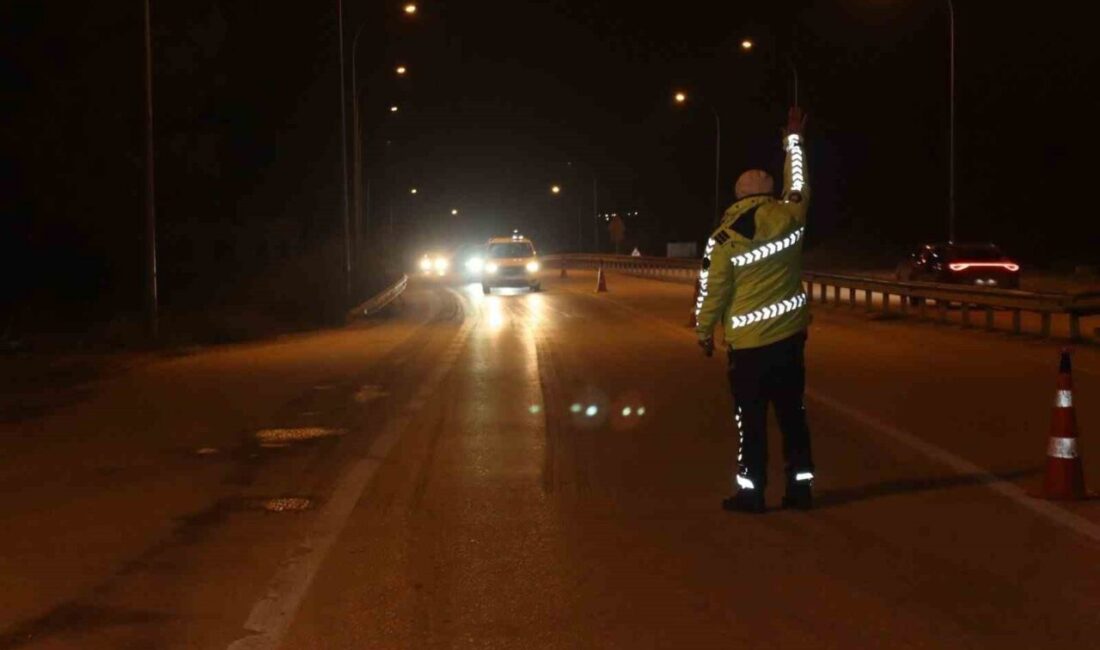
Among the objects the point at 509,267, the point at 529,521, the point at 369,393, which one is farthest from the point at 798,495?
the point at 509,267

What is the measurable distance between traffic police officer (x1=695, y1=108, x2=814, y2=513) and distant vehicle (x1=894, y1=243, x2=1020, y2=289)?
25143 millimetres

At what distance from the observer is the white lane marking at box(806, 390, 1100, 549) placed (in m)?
9.12

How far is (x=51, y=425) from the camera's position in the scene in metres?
14.8

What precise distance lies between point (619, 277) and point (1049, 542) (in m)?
56.8

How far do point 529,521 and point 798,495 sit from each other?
1689 mm

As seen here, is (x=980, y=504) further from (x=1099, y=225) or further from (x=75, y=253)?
(x=1099, y=225)

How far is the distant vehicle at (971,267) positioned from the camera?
1329 inches

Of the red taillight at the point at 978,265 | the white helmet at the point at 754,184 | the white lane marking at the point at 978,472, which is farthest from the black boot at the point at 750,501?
the red taillight at the point at 978,265

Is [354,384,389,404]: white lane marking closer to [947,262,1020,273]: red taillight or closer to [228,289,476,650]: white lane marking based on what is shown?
[228,289,476,650]: white lane marking

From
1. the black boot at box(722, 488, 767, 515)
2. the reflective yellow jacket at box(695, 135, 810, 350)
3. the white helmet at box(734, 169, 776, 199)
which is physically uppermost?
the white helmet at box(734, 169, 776, 199)

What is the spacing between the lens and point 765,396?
921cm

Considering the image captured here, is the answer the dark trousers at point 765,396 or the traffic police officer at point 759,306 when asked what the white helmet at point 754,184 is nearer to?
the traffic police officer at point 759,306

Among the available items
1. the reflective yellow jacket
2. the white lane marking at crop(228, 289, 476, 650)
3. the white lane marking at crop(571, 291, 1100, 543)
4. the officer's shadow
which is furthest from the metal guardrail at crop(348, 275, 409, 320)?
the reflective yellow jacket

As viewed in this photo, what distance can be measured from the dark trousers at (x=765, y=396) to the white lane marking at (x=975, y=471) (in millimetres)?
1571
